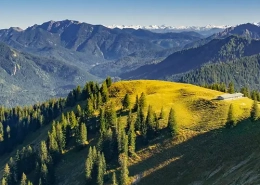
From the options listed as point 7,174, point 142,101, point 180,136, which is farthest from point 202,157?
point 7,174

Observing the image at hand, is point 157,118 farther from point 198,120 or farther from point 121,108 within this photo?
point 121,108

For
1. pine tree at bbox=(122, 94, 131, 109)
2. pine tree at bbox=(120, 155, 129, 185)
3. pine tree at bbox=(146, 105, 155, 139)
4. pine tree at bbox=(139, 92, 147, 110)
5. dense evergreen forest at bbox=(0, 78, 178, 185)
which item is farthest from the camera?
pine tree at bbox=(122, 94, 131, 109)

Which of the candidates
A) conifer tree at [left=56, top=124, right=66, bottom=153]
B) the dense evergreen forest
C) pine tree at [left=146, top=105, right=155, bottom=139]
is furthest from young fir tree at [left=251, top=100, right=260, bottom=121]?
conifer tree at [left=56, top=124, right=66, bottom=153]

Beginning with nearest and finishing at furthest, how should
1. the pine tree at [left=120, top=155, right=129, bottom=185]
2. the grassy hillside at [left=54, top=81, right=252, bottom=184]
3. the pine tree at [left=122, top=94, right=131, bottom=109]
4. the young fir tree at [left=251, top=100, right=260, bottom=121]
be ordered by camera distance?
the pine tree at [left=120, top=155, right=129, bottom=185] → the grassy hillside at [left=54, top=81, right=252, bottom=184] → the young fir tree at [left=251, top=100, right=260, bottom=121] → the pine tree at [left=122, top=94, right=131, bottom=109]

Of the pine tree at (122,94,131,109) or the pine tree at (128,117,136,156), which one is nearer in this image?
the pine tree at (128,117,136,156)

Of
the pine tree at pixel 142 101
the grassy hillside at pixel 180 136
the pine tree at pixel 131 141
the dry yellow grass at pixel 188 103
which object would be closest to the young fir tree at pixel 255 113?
the dry yellow grass at pixel 188 103

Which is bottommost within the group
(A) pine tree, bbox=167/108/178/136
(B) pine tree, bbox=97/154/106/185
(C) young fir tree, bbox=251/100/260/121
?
(B) pine tree, bbox=97/154/106/185

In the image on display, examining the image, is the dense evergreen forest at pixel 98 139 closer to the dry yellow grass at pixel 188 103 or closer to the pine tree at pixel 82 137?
the pine tree at pixel 82 137

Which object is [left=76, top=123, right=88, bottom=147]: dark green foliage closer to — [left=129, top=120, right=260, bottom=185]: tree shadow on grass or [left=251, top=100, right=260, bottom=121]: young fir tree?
[left=129, top=120, right=260, bottom=185]: tree shadow on grass

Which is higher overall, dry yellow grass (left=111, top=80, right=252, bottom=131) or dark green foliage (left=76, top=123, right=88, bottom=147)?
Result: dry yellow grass (left=111, top=80, right=252, bottom=131)
